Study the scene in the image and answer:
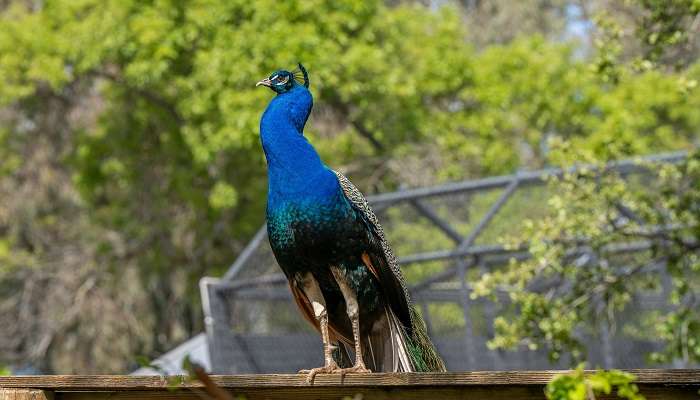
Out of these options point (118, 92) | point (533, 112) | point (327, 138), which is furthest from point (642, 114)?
point (118, 92)

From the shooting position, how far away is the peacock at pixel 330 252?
4496 mm

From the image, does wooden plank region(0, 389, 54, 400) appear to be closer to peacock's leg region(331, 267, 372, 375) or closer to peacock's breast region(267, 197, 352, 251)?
peacock's breast region(267, 197, 352, 251)

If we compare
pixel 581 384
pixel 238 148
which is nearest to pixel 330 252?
pixel 581 384

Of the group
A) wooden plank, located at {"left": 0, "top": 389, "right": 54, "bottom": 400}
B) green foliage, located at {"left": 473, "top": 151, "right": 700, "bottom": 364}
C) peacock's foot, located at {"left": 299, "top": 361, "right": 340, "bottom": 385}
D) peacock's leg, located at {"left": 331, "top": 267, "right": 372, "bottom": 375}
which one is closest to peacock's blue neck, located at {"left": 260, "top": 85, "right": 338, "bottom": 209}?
peacock's leg, located at {"left": 331, "top": 267, "right": 372, "bottom": 375}

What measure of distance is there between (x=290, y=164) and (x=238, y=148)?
13057mm

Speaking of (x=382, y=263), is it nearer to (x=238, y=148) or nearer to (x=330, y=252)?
(x=330, y=252)

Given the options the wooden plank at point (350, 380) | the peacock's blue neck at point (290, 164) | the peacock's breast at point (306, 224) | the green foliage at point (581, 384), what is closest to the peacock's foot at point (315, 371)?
the wooden plank at point (350, 380)

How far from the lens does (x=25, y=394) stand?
3561mm

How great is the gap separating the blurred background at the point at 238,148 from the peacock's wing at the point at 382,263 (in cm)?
526

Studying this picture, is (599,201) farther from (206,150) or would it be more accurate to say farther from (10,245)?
(10,245)

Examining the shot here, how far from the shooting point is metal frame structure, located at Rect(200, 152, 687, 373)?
34.9 ft

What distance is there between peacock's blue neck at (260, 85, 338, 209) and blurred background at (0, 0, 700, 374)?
5652 millimetres

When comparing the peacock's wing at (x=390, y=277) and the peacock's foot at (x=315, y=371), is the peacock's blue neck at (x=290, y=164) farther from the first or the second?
the peacock's foot at (x=315, y=371)

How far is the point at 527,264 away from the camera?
838 centimetres
